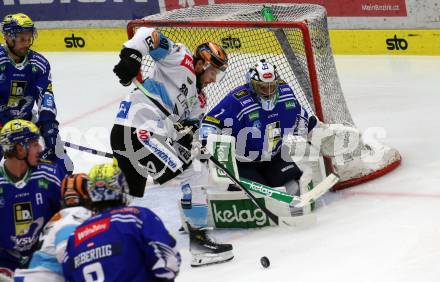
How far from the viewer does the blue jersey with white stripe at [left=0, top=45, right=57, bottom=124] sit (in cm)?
578

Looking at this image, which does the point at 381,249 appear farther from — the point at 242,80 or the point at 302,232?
the point at 242,80

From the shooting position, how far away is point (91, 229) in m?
3.38

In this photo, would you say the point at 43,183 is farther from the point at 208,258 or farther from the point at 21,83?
the point at 21,83

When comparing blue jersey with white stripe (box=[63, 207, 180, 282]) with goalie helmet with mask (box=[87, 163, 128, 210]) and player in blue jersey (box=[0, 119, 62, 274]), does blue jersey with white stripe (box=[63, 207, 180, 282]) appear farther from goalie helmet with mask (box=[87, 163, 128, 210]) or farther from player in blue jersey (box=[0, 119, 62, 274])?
player in blue jersey (box=[0, 119, 62, 274])

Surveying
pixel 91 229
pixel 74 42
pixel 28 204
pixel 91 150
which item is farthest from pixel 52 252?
pixel 74 42

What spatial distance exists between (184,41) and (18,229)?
293 cm

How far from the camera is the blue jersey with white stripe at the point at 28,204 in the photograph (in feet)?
13.5

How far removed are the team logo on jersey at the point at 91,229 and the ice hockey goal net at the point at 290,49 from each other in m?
2.82

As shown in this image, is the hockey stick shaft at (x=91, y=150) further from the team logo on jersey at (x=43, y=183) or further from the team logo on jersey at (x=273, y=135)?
the team logo on jersey at (x=43, y=183)

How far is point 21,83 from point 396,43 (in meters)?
3.74

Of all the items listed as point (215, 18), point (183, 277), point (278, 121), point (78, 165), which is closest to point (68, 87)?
point (78, 165)

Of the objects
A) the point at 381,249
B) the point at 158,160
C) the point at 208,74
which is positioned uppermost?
the point at 208,74

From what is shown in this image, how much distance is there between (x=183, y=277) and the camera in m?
5.09

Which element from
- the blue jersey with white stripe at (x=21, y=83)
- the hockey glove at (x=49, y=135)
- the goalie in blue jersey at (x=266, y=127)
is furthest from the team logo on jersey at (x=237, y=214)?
the blue jersey with white stripe at (x=21, y=83)
